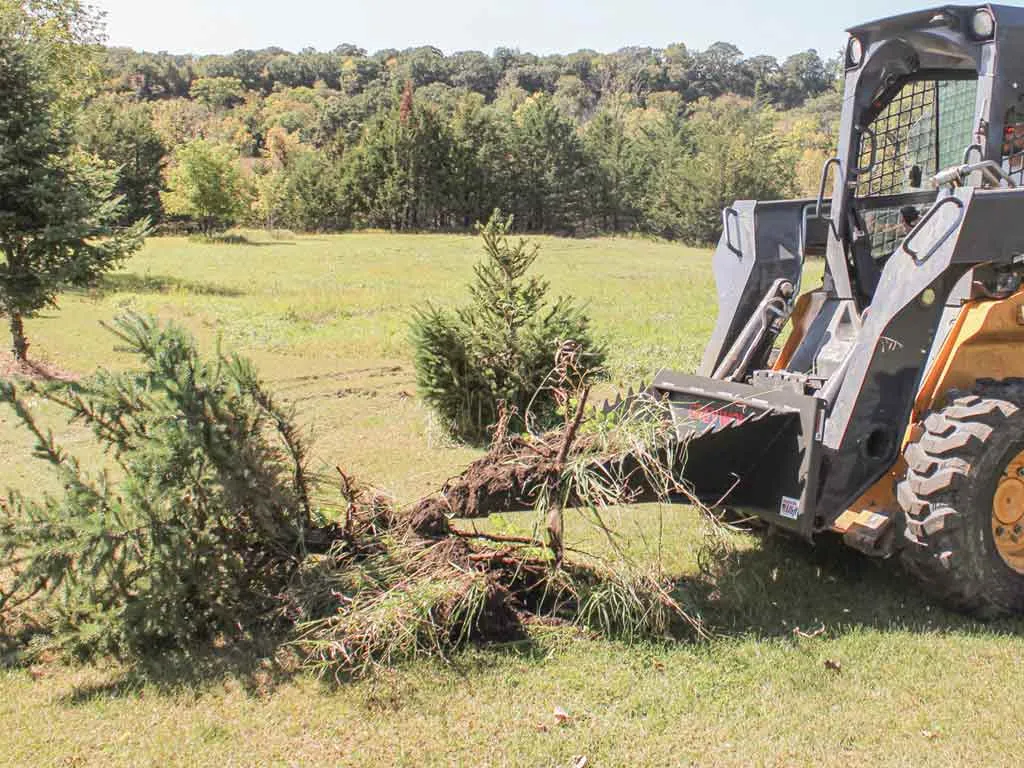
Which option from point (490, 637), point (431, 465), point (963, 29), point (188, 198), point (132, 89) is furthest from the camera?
point (132, 89)

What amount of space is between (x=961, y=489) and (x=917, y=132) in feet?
9.27

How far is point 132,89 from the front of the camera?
154125 mm

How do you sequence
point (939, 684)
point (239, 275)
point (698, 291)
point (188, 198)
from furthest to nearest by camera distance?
point (188, 198) < point (239, 275) < point (698, 291) < point (939, 684)

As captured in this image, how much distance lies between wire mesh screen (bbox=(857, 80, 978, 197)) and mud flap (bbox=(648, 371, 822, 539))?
83.2 inches

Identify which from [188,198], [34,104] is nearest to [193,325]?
[34,104]

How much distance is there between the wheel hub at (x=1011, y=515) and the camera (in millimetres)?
4648

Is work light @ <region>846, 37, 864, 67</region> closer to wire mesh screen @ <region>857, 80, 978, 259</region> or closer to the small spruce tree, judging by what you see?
wire mesh screen @ <region>857, 80, 978, 259</region>

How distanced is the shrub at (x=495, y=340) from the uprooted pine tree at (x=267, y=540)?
13.5ft

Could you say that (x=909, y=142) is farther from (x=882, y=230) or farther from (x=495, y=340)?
(x=495, y=340)

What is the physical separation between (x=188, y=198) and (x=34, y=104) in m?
34.7

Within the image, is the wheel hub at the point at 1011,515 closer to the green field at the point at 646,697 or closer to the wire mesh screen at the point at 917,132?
the green field at the point at 646,697

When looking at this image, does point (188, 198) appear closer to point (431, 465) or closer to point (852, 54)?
point (431, 465)

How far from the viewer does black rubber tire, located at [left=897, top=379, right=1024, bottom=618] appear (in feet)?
14.3

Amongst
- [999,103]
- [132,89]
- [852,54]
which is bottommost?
[999,103]
